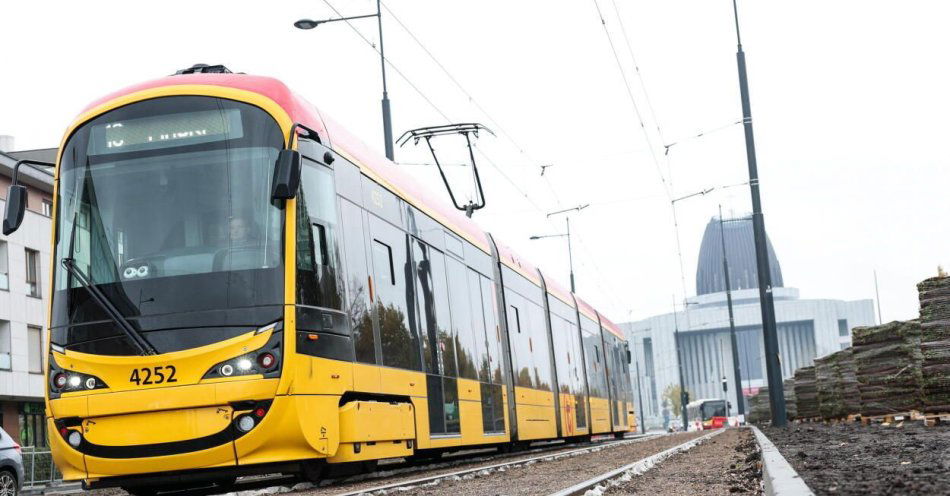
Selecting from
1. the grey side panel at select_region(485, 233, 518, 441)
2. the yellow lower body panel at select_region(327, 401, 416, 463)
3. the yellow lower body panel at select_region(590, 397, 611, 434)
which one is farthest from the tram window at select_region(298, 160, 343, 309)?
the yellow lower body panel at select_region(590, 397, 611, 434)

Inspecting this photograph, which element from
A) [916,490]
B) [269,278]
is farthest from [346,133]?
[916,490]

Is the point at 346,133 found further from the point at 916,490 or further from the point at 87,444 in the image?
the point at 916,490

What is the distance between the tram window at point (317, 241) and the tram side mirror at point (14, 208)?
2230mm

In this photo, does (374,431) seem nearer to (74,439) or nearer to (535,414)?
(74,439)

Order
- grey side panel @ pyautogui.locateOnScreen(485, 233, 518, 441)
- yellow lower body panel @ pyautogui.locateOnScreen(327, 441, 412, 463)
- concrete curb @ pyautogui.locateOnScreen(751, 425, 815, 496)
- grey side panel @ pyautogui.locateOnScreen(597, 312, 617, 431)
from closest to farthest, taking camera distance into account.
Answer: concrete curb @ pyautogui.locateOnScreen(751, 425, 815, 496) → yellow lower body panel @ pyautogui.locateOnScreen(327, 441, 412, 463) → grey side panel @ pyautogui.locateOnScreen(485, 233, 518, 441) → grey side panel @ pyautogui.locateOnScreen(597, 312, 617, 431)

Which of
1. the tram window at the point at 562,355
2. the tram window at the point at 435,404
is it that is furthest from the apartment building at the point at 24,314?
the tram window at the point at 435,404

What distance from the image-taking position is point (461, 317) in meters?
15.2

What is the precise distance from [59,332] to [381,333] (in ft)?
10.1

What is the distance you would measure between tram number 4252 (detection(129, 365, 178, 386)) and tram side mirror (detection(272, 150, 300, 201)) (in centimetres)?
157

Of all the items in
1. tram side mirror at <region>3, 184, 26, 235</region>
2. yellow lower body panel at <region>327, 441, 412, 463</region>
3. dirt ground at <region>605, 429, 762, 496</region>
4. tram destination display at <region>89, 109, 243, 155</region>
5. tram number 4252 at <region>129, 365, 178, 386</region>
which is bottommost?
dirt ground at <region>605, 429, 762, 496</region>

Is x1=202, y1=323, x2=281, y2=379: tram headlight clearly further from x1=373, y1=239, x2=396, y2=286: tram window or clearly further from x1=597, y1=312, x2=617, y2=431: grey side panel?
x1=597, y1=312, x2=617, y2=431: grey side panel

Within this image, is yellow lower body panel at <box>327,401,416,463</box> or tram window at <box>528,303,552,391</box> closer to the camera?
yellow lower body panel at <box>327,401,416,463</box>

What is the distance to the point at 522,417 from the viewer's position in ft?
60.7

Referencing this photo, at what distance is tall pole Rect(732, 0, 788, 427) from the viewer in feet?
83.0
